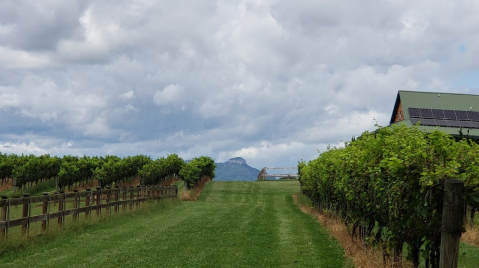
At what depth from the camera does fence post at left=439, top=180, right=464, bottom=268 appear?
5633 mm

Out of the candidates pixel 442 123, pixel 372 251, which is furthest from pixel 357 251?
pixel 442 123

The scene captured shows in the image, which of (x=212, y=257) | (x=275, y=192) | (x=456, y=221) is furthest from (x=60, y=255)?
(x=275, y=192)

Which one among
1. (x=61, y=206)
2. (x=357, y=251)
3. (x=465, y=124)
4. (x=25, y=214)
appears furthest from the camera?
(x=465, y=124)

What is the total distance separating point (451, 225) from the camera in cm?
569

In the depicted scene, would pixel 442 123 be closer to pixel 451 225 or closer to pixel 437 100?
pixel 437 100

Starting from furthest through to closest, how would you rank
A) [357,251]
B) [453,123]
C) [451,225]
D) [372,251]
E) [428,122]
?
[453,123], [428,122], [357,251], [372,251], [451,225]

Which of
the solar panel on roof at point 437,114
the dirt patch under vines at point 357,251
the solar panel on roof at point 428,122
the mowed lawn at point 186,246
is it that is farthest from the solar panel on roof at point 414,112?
the dirt patch under vines at point 357,251

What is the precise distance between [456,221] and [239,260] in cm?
795

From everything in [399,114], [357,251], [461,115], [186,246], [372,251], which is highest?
[399,114]

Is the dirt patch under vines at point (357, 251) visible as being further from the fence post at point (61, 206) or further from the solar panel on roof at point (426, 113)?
the solar panel on roof at point (426, 113)

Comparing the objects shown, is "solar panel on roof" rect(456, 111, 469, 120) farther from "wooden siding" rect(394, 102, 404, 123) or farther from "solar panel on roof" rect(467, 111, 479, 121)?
"wooden siding" rect(394, 102, 404, 123)

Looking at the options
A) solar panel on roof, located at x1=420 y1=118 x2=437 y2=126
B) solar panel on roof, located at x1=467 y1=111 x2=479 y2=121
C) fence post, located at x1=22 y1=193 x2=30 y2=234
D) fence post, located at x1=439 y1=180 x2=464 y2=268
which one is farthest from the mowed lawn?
solar panel on roof, located at x1=467 y1=111 x2=479 y2=121

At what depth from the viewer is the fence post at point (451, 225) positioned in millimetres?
5633

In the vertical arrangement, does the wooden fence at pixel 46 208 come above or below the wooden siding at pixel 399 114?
below
